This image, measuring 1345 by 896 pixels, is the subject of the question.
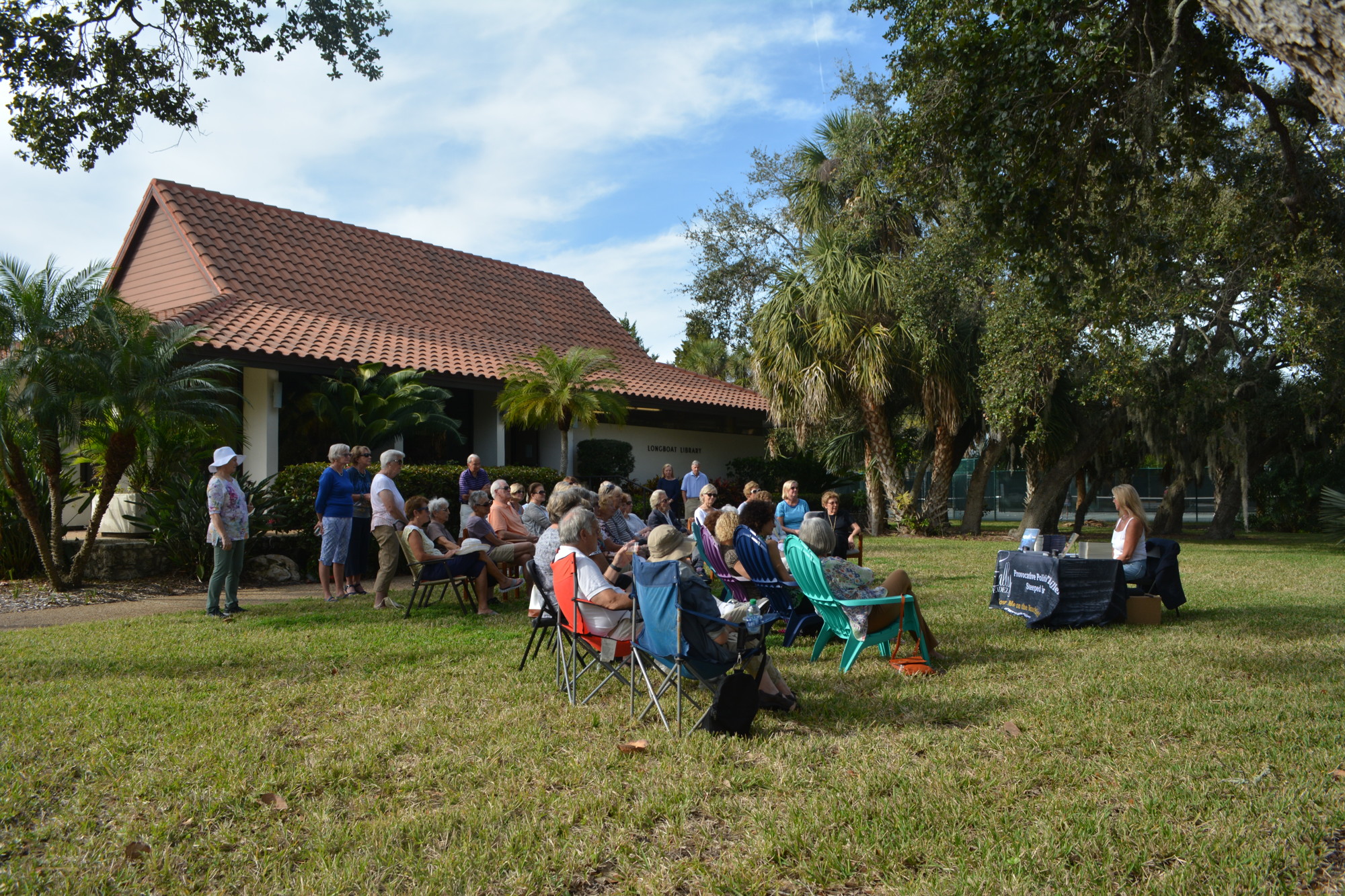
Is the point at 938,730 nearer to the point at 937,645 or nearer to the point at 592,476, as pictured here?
the point at 937,645

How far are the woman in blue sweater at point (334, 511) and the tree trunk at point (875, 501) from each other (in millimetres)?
13740

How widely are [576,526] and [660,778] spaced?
1.75 meters

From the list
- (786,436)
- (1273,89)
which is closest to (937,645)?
(1273,89)

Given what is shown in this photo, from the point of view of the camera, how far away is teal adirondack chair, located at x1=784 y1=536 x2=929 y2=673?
5.76 meters

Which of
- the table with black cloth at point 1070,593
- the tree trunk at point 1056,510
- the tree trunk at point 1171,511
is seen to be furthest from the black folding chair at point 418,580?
the tree trunk at point 1171,511

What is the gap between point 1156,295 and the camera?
1409 cm

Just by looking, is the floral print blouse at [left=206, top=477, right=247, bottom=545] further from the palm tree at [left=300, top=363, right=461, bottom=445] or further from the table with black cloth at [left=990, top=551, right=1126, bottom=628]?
the table with black cloth at [left=990, top=551, right=1126, bottom=628]

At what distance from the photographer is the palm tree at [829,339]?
58.7 feet

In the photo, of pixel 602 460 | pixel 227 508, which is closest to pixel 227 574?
pixel 227 508

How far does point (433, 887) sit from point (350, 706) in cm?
235

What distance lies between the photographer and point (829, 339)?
1811cm

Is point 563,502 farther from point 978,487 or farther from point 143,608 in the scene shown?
point 978,487

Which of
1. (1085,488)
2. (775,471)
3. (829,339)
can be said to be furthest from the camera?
(1085,488)

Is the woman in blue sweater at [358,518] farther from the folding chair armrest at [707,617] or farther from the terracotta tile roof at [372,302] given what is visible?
the folding chair armrest at [707,617]
